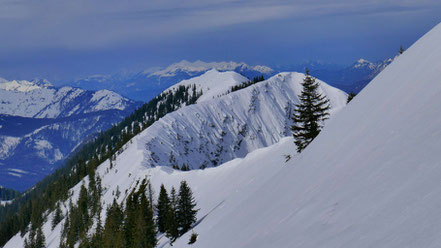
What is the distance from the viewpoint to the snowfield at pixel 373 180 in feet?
20.6

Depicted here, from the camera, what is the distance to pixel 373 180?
8.66 m

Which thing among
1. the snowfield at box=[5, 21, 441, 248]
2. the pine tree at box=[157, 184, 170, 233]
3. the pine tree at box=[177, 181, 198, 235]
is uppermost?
the pine tree at box=[157, 184, 170, 233]

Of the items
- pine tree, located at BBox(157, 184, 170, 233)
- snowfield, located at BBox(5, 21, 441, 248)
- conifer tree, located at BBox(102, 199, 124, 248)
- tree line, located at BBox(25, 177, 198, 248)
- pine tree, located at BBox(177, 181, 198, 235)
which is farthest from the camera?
pine tree, located at BBox(157, 184, 170, 233)

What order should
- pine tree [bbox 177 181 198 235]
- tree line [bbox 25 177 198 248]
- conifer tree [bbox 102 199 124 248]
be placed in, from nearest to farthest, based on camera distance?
1. pine tree [bbox 177 181 198 235]
2. tree line [bbox 25 177 198 248]
3. conifer tree [bbox 102 199 124 248]

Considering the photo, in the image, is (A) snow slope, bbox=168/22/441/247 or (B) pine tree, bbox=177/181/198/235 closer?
(A) snow slope, bbox=168/22/441/247

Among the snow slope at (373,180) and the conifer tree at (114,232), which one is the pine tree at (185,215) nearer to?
the conifer tree at (114,232)

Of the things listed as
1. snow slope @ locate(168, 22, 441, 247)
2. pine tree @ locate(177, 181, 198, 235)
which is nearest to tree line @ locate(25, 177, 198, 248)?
pine tree @ locate(177, 181, 198, 235)

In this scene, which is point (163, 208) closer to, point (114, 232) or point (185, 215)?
point (114, 232)

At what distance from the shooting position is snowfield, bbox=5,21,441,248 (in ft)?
20.6

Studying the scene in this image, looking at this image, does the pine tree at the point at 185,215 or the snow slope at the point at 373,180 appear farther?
the pine tree at the point at 185,215

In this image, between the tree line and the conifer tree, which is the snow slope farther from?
the conifer tree

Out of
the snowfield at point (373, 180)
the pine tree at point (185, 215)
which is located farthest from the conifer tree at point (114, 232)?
the snowfield at point (373, 180)

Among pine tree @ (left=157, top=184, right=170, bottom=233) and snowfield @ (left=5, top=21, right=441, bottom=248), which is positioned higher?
pine tree @ (left=157, top=184, right=170, bottom=233)

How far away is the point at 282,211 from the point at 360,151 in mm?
3220
